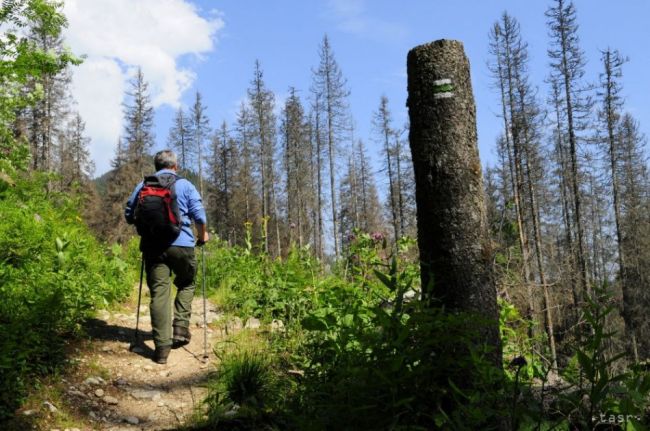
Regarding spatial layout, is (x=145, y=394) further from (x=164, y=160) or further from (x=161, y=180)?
(x=164, y=160)

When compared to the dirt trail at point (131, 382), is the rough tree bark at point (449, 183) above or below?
above

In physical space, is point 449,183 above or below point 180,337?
above

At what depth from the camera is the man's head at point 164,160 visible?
5621mm

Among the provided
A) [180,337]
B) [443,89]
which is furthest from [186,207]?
[443,89]

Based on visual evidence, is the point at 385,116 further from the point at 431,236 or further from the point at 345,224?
the point at 431,236

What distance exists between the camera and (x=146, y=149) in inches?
1570

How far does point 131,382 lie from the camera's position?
4828mm

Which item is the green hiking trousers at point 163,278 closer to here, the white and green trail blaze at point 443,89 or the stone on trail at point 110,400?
the stone on trail at point 110,400

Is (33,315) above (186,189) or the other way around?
the other way around

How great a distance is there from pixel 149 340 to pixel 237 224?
42.0 metres

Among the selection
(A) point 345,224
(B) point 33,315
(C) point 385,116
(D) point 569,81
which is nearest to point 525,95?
(D) point 569,81

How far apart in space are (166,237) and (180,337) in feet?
4.42

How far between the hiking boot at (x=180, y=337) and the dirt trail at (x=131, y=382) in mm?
97

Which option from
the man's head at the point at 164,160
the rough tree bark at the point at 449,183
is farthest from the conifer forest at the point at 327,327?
the man's head at the point at 164,160
